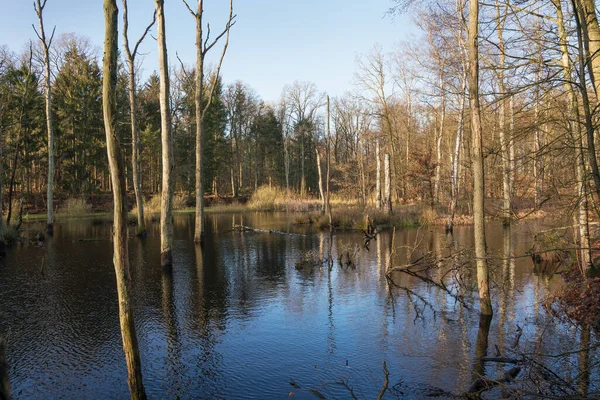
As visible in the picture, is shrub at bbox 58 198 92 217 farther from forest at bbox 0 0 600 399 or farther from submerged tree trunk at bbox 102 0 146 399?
submerged tree trunk at bbox 102 0 146 399

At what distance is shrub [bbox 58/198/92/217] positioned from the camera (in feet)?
105

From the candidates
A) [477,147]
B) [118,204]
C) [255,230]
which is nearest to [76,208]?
[255,230]

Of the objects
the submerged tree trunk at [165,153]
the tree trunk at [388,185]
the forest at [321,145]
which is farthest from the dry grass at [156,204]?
the submerged tree trunk at [165,153]

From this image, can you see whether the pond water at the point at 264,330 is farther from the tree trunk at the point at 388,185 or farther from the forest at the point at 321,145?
the tree trunk at the point at 388,185

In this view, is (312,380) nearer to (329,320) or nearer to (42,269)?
(329,320)

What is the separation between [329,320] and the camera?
8.20 meters

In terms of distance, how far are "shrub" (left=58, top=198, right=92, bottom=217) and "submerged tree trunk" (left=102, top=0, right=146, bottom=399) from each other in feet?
101

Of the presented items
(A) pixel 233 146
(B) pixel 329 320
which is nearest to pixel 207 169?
(A) pixel 233 146

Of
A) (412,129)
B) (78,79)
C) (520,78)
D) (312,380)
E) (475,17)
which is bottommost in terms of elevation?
(312,380)

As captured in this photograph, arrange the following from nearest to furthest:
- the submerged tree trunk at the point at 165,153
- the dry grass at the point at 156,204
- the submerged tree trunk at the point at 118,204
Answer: the submerged tree trunk at the point at 118,204 < the submerged tree trunk at the point at 165,153 < the dry grass at the point at 156,204

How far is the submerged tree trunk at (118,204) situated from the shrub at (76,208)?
30.7m

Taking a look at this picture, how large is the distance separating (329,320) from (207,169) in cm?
3800

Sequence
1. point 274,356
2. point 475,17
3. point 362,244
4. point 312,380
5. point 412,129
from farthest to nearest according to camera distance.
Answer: point 412,129, point 362,244, point 475,17, point 274,356, point 312,380

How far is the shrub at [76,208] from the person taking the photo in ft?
105
